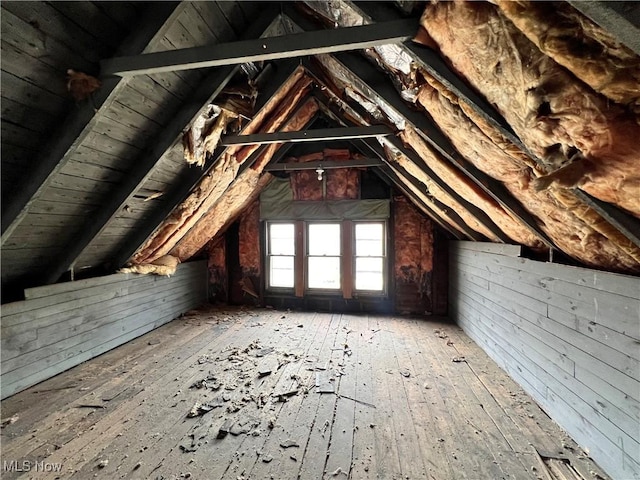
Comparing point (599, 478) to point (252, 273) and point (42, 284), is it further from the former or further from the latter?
point (252, 273)

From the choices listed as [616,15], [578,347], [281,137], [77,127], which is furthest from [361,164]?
[616,15]

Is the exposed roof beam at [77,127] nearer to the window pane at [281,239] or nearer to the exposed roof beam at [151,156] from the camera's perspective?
the exposed roof beam at [151,156]

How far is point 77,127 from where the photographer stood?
5.52 ft

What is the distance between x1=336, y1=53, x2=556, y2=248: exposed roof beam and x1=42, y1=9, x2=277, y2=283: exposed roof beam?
0.86 meters

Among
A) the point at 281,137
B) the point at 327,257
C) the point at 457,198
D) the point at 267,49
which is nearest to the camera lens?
the point at 267,49

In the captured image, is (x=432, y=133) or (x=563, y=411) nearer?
(x=432, y=133)

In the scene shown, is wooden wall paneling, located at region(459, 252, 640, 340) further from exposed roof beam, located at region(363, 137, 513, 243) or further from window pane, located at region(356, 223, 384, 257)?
window pane, located at region(356, 223, 384, 257)

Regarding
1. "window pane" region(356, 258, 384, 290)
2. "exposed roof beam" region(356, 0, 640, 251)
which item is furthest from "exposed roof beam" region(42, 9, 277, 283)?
"window pane" region(356, 258, 384, 290)

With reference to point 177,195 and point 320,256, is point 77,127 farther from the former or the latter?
point 320,256

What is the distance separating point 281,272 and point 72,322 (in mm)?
3115

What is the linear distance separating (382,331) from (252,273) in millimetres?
2707

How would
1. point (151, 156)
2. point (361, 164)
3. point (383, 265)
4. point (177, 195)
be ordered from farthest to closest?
point (383, 265) → point (361, 164) → point (177, 195) → point (151, 156)

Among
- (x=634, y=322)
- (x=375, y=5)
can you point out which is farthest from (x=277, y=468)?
(x=375, y=5)

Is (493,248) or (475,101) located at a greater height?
(475,101)
